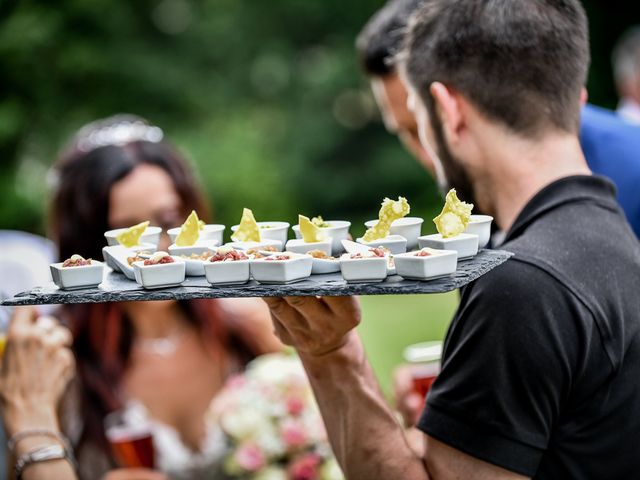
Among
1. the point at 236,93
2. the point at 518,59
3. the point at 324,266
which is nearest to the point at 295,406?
the point at 324,266

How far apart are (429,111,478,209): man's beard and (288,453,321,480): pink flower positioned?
48.2 inches

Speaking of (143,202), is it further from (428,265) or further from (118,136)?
(428,265)

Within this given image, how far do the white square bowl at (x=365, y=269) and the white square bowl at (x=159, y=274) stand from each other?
355 millimetres

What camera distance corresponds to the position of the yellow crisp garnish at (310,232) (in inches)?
75.8

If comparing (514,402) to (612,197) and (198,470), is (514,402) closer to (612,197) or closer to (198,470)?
(612,197)

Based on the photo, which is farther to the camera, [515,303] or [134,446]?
[134,446]

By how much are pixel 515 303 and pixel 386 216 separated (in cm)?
34

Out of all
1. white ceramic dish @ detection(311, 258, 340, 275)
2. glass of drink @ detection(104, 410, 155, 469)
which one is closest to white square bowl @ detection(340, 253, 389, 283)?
white ceramic dish @ detection(311, 258, 340, 275)

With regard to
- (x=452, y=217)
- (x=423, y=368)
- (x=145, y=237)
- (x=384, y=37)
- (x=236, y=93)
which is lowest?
(x=236, y=93)

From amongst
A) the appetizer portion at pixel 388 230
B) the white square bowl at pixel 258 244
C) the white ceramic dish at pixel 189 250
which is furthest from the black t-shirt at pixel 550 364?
the white ceramic dish at pixel 189 250

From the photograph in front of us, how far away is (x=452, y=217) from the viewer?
1.85m

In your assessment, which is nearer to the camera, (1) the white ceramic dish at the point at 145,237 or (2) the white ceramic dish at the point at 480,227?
(2) the white ceramic dish at the point at 480,227

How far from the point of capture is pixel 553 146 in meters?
2.22

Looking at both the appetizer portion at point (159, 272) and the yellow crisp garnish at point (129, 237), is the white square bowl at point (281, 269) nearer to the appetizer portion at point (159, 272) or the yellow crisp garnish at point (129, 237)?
the appetizer portion at point (159, 272)
